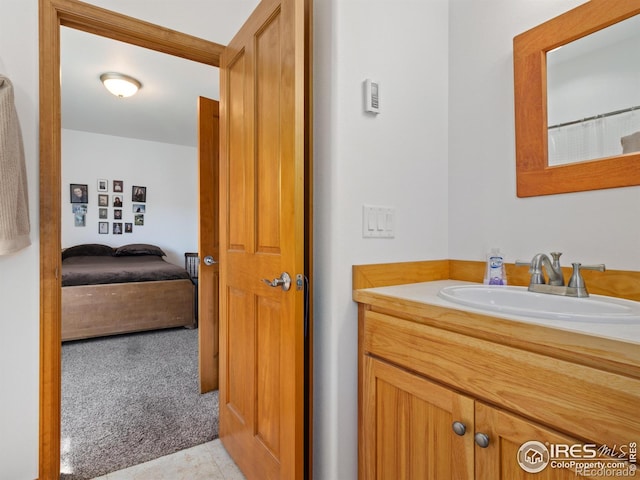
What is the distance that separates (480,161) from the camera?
144 centimetres

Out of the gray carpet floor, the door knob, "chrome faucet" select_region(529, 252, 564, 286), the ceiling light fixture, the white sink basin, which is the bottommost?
the gray carpet floor

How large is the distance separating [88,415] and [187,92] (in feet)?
9.74

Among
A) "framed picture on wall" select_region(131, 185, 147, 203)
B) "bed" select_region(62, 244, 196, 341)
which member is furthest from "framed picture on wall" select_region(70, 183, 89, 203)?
"bed" select_region(62, 244, 196, 341)

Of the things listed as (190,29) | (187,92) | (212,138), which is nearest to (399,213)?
(190,29)

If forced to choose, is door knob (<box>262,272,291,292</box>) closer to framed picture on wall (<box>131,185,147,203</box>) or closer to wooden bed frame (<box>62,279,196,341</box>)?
wooden bed frame (<box>62,279,196,341</box>)

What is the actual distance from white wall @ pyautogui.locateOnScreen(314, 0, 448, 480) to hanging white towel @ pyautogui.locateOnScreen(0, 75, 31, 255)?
3.74 feet

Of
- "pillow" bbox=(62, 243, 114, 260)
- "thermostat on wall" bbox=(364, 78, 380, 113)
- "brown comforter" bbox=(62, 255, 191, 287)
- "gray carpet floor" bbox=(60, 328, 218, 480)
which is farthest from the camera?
"pillow" bbox=(62, 243, 114, 260)

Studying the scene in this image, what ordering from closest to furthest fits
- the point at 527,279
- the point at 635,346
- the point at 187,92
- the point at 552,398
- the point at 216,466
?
the point at 635,346 < the point at 552,398 < the point at 527,279 < the point at 216,466 < the point at 187,92

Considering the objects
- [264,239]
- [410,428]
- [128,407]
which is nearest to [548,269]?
[410,428]

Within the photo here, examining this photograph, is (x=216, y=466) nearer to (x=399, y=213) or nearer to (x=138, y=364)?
(x=399, y=213)

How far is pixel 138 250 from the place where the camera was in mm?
5094

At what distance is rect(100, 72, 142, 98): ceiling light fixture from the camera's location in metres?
3.10

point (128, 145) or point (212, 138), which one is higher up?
point (128, 145)

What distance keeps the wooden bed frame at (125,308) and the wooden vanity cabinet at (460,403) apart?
10.8 feet
